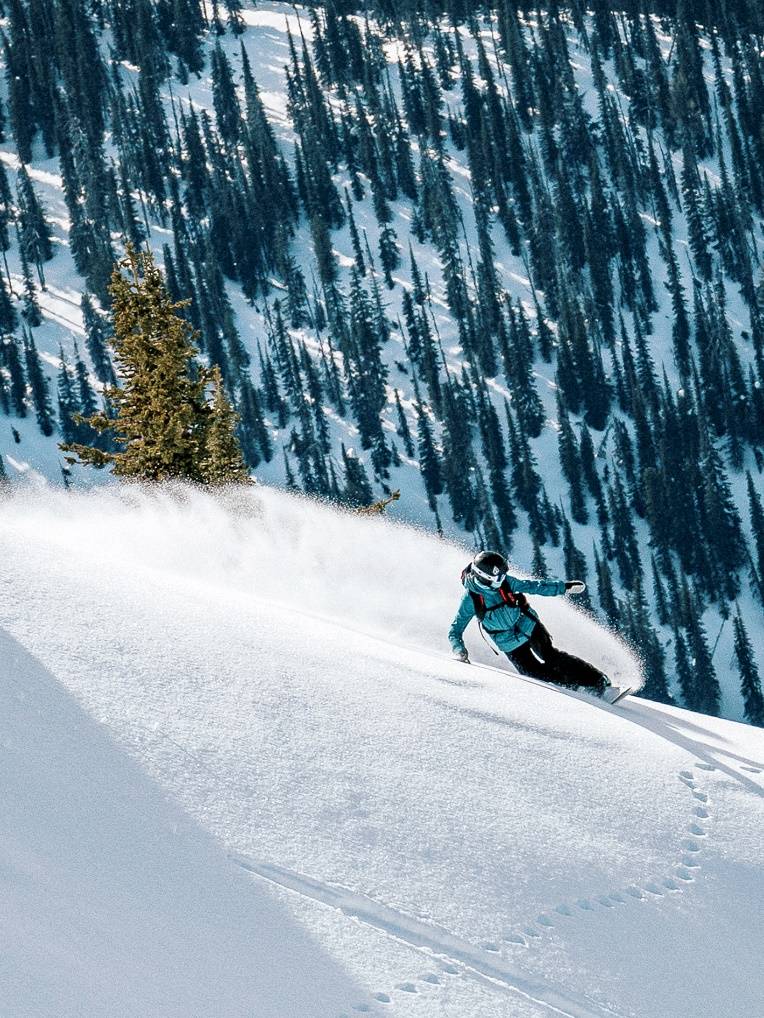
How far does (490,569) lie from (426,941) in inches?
227

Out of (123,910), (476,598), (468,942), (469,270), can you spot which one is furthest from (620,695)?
Result: (469,270)

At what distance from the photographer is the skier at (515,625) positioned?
42.7 feet

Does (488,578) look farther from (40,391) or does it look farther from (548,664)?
(40,391)

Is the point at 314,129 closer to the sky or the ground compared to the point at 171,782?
closer to the ground

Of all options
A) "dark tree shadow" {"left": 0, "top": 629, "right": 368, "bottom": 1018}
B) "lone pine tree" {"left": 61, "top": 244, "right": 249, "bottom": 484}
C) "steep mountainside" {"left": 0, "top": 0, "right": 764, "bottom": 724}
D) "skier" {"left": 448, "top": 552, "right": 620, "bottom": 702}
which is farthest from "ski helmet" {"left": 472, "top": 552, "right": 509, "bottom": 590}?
"steep mountainside" {"left": 0, "top": 0, "right": 764, "bottom": 724}

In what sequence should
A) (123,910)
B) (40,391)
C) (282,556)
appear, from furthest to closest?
(40,391), (282,556), (123,910)

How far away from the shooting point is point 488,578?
13.0 m

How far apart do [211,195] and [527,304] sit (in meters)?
48.7

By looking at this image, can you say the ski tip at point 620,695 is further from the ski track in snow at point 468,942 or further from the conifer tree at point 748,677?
the conifer tree at point 748,677

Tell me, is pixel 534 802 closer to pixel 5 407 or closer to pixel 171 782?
pixel 171 782

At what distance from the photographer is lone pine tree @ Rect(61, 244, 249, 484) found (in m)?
23.8

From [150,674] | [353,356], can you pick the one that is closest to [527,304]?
[353,356]

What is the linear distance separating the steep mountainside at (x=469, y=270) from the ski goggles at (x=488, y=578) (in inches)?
3709

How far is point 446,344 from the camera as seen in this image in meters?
152
